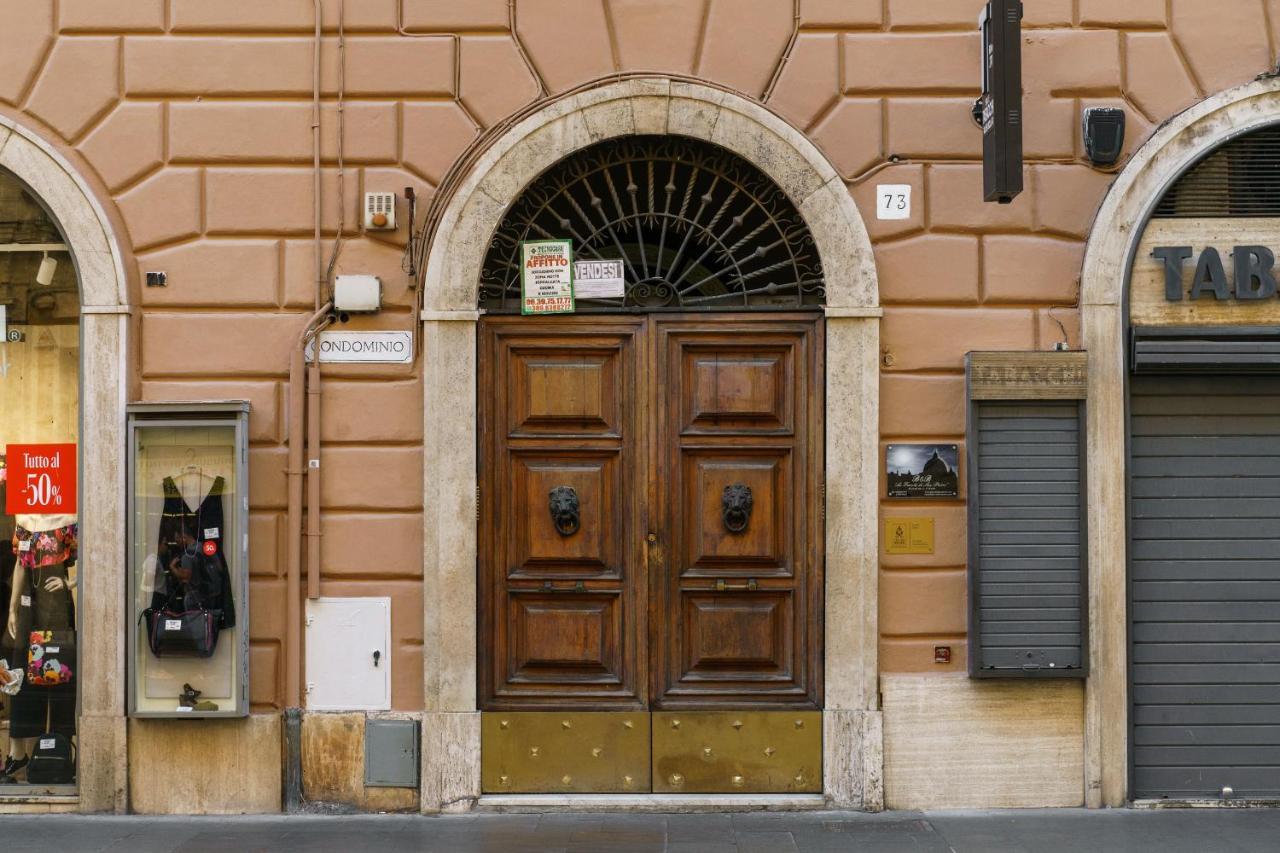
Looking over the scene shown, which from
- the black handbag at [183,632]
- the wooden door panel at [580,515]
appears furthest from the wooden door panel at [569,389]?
the black handbag at [183,632]

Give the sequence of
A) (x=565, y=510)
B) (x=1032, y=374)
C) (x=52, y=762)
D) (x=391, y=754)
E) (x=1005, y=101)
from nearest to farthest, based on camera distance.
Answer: (x=1005, y=101)
(x=1032, y=374)
(x=391, y=754)
(x=565, y=510)
(x=52, y=762)

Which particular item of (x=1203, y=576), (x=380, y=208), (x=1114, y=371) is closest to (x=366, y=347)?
(x=380, y=208)

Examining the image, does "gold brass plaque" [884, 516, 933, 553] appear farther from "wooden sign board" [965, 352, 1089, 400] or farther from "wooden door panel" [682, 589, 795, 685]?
"wooden sign board" [965, 352, 1089, 400]

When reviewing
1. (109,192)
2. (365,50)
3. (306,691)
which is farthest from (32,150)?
(306,691)

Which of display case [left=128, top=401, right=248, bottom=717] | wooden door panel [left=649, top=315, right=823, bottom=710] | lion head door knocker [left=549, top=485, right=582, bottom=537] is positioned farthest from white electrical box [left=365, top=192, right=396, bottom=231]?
lion head door knocker [left=549, top=485, right=582, bottom=537]

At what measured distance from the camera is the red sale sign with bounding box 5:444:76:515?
7344mm

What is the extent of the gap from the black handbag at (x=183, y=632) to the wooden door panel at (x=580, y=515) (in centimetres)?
176

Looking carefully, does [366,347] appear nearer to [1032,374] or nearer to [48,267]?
[48,267]

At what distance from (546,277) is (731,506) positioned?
1757 millimetres

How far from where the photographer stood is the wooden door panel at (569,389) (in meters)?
7.27

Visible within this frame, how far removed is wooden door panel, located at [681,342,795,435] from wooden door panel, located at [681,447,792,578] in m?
0.17

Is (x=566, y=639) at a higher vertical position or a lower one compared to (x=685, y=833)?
higher

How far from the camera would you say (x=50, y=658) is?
24.1ft

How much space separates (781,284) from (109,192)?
4.06 metres
